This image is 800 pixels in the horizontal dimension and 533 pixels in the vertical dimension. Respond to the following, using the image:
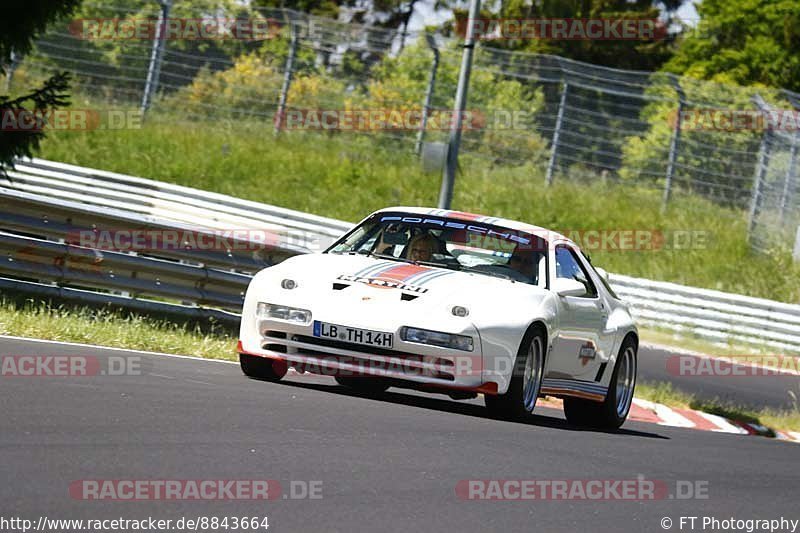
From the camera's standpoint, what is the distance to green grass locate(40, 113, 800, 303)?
28797 millimetres

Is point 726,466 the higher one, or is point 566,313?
point 566,313

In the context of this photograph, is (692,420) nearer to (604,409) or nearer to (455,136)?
(604,409)

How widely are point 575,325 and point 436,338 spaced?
5.12 feet

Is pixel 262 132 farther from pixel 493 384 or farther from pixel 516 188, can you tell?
pixel 493 384

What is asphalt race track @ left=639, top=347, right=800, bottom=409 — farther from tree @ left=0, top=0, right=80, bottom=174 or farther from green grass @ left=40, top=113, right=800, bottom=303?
green grass @ left=40, top=113, right=800, bottom=303

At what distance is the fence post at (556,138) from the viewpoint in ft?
91.0

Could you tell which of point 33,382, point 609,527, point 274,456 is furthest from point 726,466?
point 33,382

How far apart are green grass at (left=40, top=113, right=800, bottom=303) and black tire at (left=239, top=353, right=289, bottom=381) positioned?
61.8 ft

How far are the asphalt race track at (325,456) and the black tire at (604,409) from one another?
522 millimetres

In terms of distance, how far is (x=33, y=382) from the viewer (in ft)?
27.2

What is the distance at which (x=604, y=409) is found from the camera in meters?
11.1

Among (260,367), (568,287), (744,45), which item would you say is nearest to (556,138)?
(568,287)

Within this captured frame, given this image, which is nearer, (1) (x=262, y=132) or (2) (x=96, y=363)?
(2) (x=96, y=363)

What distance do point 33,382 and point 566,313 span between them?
3692 millimetres
